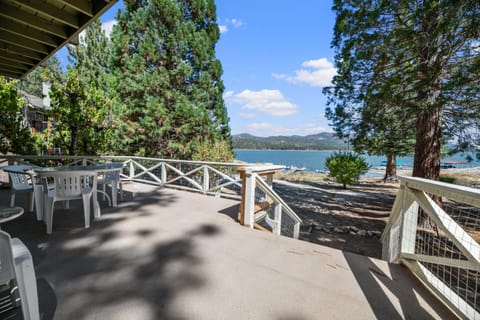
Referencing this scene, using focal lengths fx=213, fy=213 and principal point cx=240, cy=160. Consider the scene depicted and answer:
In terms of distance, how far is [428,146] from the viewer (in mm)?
4676

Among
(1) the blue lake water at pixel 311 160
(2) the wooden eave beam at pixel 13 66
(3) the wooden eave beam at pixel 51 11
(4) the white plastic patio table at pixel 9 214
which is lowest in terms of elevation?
(1) the blue lake water at pixel 311 160

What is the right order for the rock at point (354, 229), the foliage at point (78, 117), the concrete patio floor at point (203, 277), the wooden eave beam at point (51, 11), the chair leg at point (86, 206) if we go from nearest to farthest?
the concrete patio floor at point (203, 277) → the wooden eave beam at point (51, 11) → the chair leg at point (86, 206) → the rock at point (354, 229) → the foliage at point (78, 117)

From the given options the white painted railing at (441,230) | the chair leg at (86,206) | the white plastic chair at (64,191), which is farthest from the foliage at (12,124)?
the white painted railing at (441,230)

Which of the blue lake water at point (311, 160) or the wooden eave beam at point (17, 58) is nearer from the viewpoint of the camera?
the wooden eave beam at point (17, 58)

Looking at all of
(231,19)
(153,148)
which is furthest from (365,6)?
(153,148)

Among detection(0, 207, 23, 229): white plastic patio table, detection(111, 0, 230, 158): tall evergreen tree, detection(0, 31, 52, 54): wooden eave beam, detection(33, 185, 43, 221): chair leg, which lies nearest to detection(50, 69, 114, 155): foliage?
detection(111, 0, 230, 158): tall evergreen tree

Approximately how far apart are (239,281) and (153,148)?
8.02 metres

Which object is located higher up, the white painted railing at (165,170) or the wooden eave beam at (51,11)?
the wooden eave beam at (51,11)

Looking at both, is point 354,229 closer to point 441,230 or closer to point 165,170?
point 441,230

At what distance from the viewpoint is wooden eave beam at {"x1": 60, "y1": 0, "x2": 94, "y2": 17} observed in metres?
2.16

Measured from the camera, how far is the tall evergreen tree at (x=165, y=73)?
26.5 feet

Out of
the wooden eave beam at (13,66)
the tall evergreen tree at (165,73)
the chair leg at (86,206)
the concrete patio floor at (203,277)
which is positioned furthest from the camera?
the tall evergreen tree at (165,73)

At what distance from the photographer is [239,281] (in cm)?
174

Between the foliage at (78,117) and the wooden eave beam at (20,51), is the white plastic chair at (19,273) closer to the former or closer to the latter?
the wooden eave beam at (20,51)
